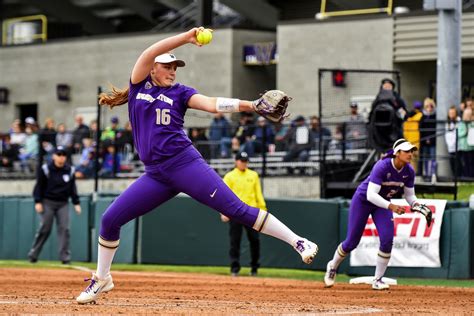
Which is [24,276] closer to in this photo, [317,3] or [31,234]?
[31,234]

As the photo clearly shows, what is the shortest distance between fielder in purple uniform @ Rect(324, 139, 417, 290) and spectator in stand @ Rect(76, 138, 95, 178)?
12.1 meters

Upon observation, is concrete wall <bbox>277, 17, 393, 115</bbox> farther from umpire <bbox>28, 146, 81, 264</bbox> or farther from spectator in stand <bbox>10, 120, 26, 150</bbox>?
umpire <bbox>28, 146, 81, 264</bbox>

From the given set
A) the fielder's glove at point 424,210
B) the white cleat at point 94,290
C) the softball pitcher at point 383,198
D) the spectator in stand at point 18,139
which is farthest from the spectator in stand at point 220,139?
the white cleat at point 94,290

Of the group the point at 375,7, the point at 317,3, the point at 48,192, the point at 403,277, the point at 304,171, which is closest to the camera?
the point at 403,277

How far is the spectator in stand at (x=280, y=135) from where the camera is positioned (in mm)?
22656

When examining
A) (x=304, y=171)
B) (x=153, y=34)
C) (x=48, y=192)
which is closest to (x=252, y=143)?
(x=304, y=171)

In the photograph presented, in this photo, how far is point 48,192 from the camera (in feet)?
66.0

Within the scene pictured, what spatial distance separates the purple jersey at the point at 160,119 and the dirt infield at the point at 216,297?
4.50 ft

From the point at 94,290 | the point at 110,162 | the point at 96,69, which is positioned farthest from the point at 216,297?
the point at 96,69

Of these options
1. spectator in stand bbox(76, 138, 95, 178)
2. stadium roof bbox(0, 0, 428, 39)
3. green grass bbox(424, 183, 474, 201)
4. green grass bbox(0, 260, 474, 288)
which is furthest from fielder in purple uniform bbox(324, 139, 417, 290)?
stadium roof bbox(0, 0, 428, 39)

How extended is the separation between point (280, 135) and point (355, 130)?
159 centimetres

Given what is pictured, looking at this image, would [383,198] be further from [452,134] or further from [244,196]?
[452,134]

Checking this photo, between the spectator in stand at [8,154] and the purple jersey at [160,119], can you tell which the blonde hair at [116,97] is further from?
the spectator in stand at [8,154]

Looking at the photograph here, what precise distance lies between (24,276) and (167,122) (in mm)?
7065
